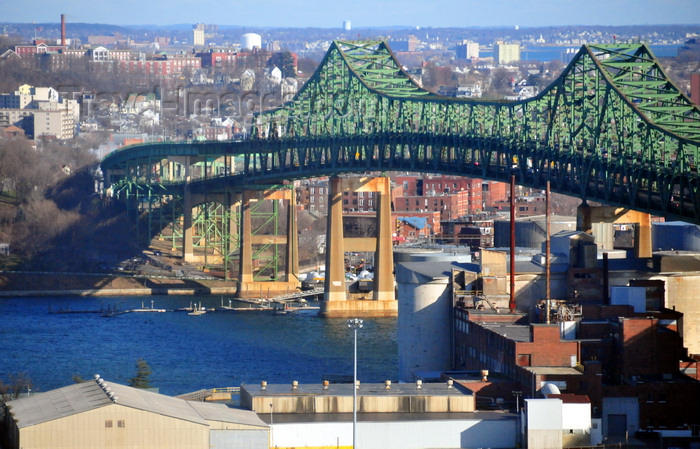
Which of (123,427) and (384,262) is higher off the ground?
(384,262)

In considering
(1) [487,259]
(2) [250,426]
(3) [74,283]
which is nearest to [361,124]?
(3) [74,283]

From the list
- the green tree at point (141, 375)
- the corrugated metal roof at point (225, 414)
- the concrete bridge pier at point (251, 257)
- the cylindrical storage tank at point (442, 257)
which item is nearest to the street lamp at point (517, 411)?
the corrugated metal roof at point (225, 414)

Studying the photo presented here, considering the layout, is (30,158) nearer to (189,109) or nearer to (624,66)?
(624,66)

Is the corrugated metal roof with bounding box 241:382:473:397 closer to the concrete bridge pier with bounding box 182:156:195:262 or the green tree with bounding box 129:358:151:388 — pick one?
the green tree with bounding box 129:358:151:388

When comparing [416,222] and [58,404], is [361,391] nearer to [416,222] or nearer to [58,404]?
[58,404]

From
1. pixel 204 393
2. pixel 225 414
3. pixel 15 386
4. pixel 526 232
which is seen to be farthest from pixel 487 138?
pixel 225 414
